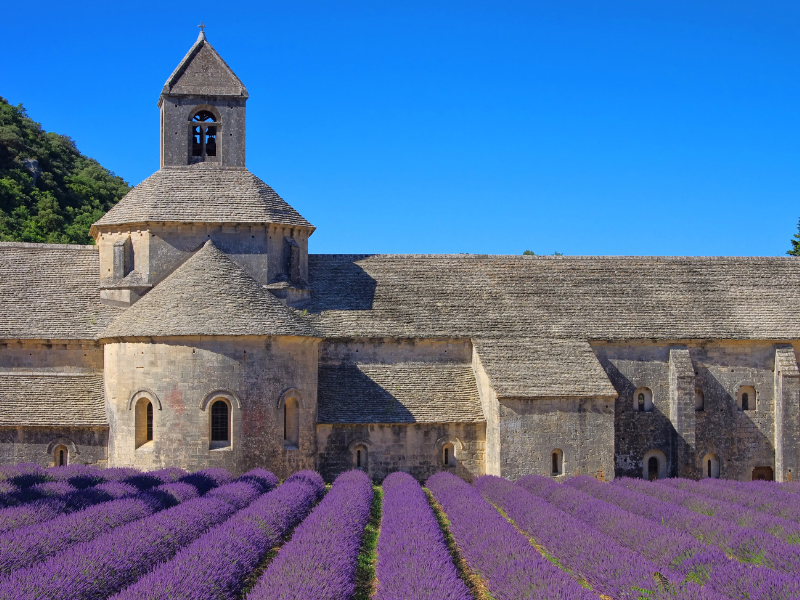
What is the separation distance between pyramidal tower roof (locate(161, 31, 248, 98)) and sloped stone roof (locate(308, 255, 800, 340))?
719 cm

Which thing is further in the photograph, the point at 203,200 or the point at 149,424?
the point at 203,200

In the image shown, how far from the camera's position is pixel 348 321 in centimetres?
2977

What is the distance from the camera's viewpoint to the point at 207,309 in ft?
84.1

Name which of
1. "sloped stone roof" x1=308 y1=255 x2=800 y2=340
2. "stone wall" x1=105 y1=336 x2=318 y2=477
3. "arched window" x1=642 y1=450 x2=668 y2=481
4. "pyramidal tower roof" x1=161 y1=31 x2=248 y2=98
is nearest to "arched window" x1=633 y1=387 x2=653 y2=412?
"arched window" x1=642 y1=450 x2=668 y2=481

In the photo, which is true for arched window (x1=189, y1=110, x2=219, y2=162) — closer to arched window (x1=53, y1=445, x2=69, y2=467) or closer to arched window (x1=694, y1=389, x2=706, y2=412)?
arched window (x1=53, y1=445, x2=69, y2=467)

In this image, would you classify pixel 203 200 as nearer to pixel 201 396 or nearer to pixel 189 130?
pixel 189 130

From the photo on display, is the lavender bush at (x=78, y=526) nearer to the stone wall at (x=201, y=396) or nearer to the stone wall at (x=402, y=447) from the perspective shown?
the stone wall at (x=201, y=396)

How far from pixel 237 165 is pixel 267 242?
3.84m

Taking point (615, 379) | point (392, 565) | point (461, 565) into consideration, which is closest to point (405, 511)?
point (461, 565)

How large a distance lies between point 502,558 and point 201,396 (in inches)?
549

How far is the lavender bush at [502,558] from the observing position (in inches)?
458

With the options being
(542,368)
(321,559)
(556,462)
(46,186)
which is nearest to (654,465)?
(556,462)

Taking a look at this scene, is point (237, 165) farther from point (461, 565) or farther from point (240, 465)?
point (461, 565)

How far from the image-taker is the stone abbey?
84.4 ft
